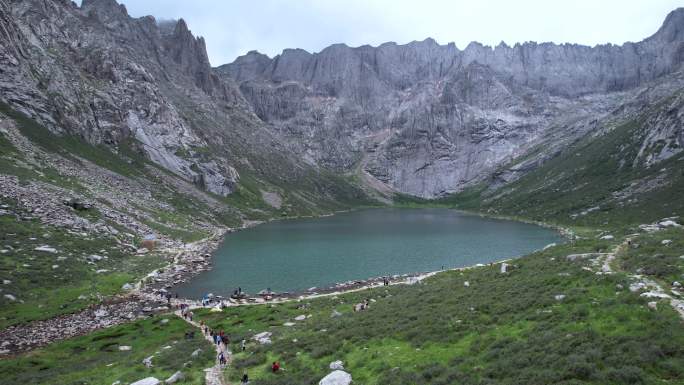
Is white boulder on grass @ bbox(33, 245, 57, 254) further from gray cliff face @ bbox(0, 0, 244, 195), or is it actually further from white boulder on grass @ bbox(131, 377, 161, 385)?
gray cliff face @ bbox(0, 0, 244, 195)

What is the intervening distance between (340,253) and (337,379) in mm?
74667

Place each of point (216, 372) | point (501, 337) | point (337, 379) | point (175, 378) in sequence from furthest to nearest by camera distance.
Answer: point (216, 372)
point (175, 378)
point (501, 337)
point (337, 379)

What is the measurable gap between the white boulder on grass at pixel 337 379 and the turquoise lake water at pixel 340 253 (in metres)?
43.1

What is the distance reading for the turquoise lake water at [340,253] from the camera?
228 ft

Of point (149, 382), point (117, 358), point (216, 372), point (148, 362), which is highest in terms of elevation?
point (149, 382)

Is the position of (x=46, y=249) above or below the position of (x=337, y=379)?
above

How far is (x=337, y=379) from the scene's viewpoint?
20984 mm

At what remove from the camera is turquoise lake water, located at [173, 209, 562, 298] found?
69500 mm

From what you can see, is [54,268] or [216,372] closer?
[216,372]

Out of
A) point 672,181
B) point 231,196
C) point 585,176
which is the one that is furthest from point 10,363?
point 585,176

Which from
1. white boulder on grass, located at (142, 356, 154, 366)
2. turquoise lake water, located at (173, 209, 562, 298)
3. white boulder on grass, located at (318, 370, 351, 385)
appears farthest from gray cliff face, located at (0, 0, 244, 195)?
white boulder on grass, located at (318, 370, 351, 385)

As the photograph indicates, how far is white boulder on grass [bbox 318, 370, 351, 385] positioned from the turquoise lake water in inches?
1695

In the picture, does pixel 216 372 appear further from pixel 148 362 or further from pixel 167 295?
pixel 167 295

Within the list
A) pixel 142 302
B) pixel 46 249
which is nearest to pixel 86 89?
pixel 46 249
